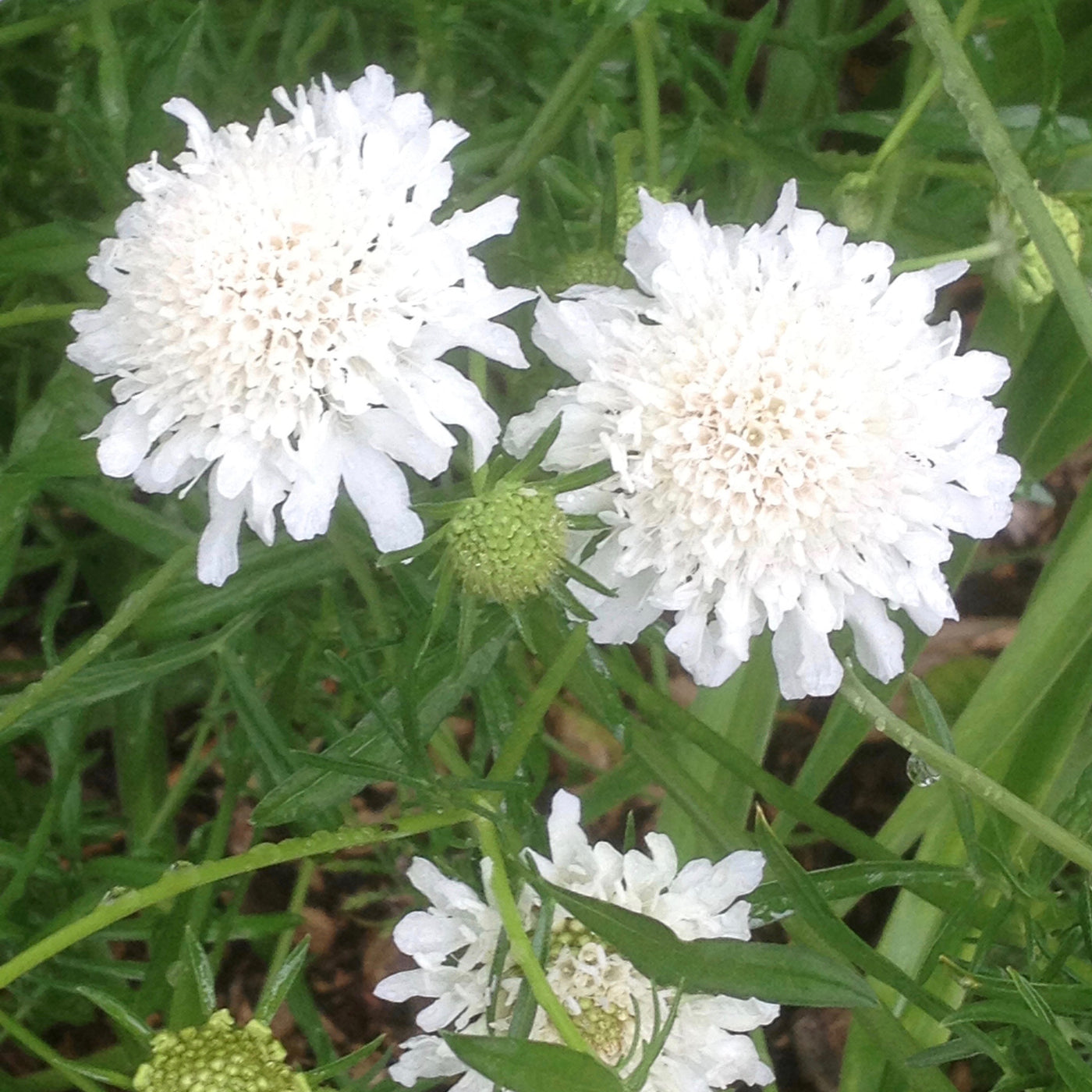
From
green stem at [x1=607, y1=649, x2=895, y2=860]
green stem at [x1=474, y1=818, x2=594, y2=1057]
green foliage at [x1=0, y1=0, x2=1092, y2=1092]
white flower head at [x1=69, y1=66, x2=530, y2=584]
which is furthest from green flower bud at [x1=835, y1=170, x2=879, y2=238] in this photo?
green stem at [x1=474, y1=818, x2=594, y2=1057]

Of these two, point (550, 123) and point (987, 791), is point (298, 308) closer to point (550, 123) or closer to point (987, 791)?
point (550, 123)

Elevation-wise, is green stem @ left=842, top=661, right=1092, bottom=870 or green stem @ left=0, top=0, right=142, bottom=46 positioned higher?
green stem @ left=0, top=0, right=142, bottom=46

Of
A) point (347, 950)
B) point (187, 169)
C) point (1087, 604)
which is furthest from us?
point (347, 950)

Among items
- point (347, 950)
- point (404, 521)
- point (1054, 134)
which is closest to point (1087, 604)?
point (1054, 134)

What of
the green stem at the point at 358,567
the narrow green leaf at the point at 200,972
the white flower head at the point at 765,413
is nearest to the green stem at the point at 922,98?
the white flower head at the point at 765,413

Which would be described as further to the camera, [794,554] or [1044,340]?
[1044,340]

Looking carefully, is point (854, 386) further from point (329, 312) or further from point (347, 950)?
point (347, 950)

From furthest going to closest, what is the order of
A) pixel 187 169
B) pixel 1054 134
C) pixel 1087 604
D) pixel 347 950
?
pixel 347 950 < pixel 1087 604 < pixel 1054 134 < pixel 187 169

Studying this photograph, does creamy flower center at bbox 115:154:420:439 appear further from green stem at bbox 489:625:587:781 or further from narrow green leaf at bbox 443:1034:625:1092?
narrow green leaf at bbox 443:1034:625:1092
